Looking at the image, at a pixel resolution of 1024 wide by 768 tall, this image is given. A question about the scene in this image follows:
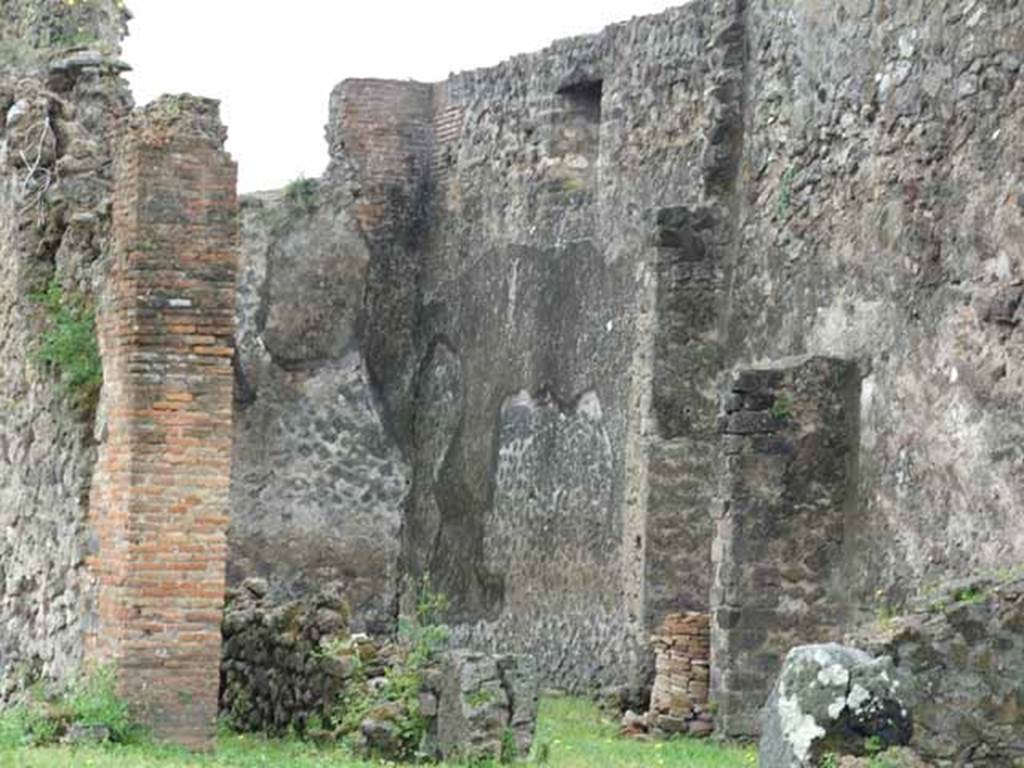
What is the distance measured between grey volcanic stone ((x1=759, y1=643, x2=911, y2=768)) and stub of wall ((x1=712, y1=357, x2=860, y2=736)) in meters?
6.07

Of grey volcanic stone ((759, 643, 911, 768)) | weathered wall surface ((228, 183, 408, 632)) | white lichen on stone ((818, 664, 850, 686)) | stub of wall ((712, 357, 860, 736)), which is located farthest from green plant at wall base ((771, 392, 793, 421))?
weathered wall surface ((228, 183, 408, 632))

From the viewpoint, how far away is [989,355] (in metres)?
15.4

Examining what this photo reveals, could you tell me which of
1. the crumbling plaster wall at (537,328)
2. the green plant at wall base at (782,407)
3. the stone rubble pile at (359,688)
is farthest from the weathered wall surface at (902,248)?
the stone rubble pile at (359,688)

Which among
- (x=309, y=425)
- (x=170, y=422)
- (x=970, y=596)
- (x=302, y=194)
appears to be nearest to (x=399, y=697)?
(x=170, y=422)

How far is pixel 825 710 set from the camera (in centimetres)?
1107

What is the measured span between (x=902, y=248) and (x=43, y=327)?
4.94 m

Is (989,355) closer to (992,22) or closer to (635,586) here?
(992,22)

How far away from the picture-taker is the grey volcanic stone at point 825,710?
1103 cm

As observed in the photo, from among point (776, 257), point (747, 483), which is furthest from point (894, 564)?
point (776, 257)

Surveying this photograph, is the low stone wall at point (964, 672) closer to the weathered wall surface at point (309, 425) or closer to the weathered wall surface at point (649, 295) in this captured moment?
the weathered wall surface at point (649, 295)

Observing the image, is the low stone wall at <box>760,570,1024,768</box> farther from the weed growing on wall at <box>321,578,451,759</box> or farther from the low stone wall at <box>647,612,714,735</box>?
the low stone wall at <box>647,612,714,735</box>

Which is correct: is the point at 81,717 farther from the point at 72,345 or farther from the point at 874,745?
the point at 874,745

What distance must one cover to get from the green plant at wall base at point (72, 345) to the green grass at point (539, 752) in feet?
6.79

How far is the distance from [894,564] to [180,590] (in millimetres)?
4395
